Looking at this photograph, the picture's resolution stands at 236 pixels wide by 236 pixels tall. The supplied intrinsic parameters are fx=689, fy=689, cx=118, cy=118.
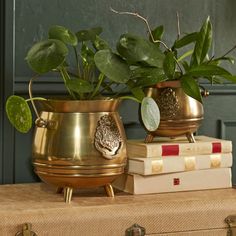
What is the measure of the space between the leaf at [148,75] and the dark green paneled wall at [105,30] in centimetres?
29

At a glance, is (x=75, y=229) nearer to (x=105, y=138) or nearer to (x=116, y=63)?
(x=105, y=138)

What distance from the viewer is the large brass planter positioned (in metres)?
1.45

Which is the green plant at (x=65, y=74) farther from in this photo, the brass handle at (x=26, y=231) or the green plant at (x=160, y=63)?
the brass handle at (x=26, y=231)

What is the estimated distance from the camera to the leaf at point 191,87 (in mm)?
1501

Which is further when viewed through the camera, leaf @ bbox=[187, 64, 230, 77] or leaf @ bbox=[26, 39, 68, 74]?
leaf @ bbox=[187, 64, 230, 77]

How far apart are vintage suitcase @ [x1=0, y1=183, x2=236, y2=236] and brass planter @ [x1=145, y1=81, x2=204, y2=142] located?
0.16 m

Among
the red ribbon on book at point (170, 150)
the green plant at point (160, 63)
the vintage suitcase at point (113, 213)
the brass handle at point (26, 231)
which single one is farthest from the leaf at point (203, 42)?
the brass handle at point (26, 231)

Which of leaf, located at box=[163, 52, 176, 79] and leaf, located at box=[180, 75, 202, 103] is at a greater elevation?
leaf, located at box=[163, 52, 176, 79]

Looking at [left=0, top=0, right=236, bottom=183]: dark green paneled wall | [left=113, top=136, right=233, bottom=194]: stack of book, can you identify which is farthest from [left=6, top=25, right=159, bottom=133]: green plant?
[left=0, top=0, right=236, bottom=183]: dark green paneled wall

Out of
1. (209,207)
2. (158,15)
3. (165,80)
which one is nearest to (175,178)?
(209,207)

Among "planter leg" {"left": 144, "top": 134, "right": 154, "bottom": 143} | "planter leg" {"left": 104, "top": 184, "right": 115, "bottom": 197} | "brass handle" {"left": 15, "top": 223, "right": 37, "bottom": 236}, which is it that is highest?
"planter leg" {"left": 144, "top": 134, "right": 154, "bottom": 143}

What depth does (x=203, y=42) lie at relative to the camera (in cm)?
156

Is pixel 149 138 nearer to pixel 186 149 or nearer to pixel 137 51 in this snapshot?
pixel 186 149

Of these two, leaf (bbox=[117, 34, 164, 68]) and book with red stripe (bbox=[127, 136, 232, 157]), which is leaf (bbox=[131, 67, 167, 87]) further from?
book with red stripe (bbox=[127, 136, 232, 157])
